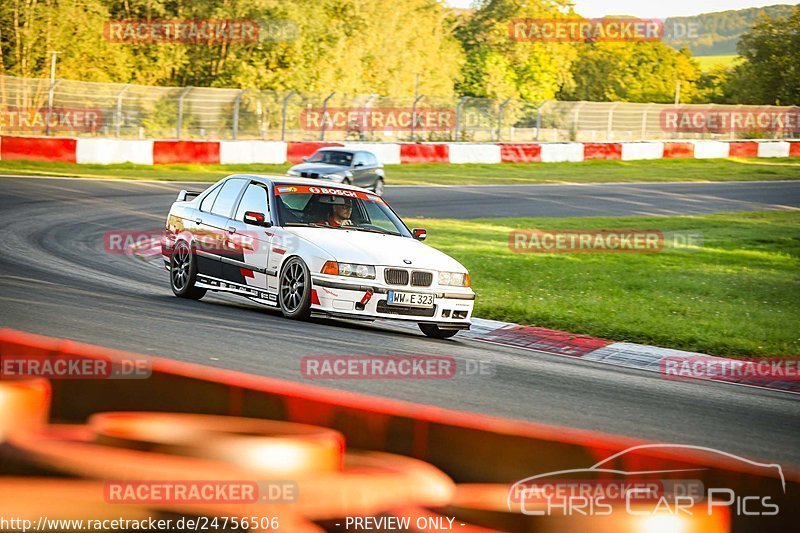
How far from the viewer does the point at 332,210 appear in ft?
37.8

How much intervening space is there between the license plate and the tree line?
35803mm

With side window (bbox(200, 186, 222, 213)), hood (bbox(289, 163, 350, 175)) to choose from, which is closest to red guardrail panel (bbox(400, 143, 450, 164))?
hood (bbox(289, 163, 350, 175))

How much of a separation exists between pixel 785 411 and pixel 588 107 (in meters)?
41.1

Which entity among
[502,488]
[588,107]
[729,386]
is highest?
[588,107]

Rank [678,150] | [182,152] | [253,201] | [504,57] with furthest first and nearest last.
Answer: [504,57] < [678,150] < [182,152] < [253,201]

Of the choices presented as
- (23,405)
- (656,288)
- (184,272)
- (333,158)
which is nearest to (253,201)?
(184,272)

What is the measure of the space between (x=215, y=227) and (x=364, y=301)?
248 centimetres

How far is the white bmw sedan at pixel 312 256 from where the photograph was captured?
33.8ft

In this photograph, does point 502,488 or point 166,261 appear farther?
point 166,261

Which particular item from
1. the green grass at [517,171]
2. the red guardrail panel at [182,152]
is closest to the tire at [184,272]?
the green grass at [517,171]

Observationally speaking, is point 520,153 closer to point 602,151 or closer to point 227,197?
point 602,151

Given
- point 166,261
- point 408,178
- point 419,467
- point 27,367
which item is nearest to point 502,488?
point 419,467

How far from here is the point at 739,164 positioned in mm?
48125

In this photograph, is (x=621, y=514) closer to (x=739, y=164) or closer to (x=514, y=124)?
(x=514, y=124)
